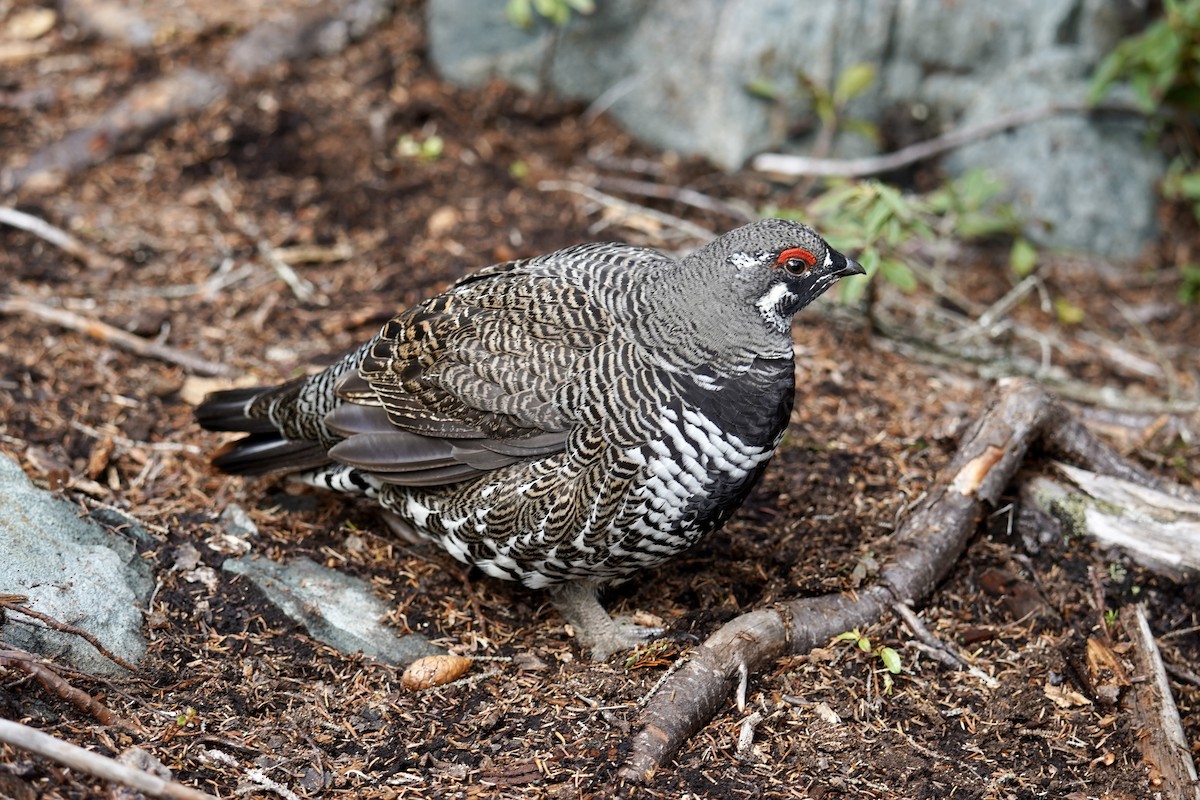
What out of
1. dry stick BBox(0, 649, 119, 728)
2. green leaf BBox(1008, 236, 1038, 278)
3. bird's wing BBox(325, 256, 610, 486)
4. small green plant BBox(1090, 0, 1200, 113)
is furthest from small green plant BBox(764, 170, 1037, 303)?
dry stick BBox(0, 649, 119, 728)

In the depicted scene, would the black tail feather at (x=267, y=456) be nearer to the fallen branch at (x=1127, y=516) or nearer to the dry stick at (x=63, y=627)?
the dry stick at (x=63, y=627)

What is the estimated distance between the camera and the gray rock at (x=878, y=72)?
7.66 meters

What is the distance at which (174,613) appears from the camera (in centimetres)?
436

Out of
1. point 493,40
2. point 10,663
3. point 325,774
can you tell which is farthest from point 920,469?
point 493,40

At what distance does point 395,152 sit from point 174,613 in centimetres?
397

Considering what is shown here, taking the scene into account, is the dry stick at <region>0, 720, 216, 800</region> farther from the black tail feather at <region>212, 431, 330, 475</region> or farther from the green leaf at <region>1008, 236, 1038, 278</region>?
the green leaf at <region>1008, 236, 1038, 278</region>

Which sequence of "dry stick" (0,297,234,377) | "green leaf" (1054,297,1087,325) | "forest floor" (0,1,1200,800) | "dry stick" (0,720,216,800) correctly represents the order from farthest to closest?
"green leaf" (1054,297,1087,325)
"dry stick" (0,297,234,377)
"forest floor" (0,1,1200,800)
"dry stick" (0,720,216,800)

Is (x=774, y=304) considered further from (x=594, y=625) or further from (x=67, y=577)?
(x=67, y=577)

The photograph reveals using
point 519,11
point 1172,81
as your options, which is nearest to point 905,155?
point 1172,81

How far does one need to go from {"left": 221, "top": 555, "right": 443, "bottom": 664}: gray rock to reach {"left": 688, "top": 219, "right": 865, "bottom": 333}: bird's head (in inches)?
73.0

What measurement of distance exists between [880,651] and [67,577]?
3031 mm

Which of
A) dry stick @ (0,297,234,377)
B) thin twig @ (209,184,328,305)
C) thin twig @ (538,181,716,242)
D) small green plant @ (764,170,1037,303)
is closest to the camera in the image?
small green plant @ (764,170,1037,303)

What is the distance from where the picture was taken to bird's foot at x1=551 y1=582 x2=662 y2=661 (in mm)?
4457

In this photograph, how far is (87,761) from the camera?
2.92 m
